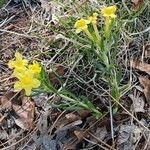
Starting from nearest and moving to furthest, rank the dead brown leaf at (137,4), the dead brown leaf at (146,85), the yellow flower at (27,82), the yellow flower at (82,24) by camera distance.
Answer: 1. the yellow flower at (27,82)
2. the yellow flower at (82,24)
3. the dead brown leaf at (146,85)
4. the dead brown leaf at (137,4)

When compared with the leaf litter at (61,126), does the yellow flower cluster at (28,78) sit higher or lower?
higher

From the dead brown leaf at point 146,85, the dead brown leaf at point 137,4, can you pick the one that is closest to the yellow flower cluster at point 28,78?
the dead brown leaf at point 146,85

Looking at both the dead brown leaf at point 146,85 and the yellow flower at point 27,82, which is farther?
the dead brown leaf at point 146,85

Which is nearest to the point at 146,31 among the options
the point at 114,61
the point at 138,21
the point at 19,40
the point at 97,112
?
the point at 138,21

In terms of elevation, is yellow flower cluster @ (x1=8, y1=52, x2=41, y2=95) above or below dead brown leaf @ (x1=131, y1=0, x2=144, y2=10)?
above

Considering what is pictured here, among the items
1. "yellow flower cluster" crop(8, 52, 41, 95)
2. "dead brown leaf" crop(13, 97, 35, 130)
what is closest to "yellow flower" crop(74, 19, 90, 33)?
"yellow flower cluster" crop(8, 52, 41, 95)

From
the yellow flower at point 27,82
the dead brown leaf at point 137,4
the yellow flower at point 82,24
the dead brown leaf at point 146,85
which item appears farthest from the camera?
the dead brown leaf at point 137,4

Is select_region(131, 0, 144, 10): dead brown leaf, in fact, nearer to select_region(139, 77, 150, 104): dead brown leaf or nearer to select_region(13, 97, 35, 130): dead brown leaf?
select_region(139, 77, 150, 104): dead brown leaf

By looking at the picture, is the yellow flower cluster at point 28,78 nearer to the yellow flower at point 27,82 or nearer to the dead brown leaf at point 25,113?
the yellow flower at point 27,82

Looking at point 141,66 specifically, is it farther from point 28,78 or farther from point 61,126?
point 28,78

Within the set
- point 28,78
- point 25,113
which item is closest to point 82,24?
point 28,78
